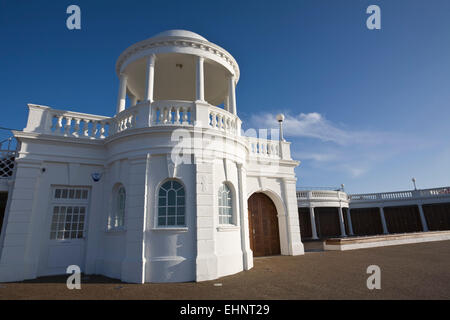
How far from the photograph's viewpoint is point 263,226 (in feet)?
40.3

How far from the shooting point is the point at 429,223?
24.1 metres

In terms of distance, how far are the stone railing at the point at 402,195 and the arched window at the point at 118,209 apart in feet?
82.4

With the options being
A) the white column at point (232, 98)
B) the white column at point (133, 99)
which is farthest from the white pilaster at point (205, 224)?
the white column at point (133, 99)

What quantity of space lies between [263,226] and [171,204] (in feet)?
19.9

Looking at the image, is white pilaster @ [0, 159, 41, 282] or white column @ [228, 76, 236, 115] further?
white column @ [228, 76, 236, 115]

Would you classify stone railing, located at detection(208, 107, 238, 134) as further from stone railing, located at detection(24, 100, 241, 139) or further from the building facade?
the building facade

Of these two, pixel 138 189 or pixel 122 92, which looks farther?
pixel 122 92

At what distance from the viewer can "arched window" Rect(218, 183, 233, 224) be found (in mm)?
8648

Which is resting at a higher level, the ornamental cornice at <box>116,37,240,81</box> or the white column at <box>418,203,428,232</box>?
the ornamental cornice at <box>116,37,240,81</box>

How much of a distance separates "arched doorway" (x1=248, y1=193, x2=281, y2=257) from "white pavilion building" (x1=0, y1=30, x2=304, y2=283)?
300 cm

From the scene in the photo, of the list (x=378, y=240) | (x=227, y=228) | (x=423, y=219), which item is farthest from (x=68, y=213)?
(x=423, y=219)

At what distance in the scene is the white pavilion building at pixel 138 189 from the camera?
24.6ft

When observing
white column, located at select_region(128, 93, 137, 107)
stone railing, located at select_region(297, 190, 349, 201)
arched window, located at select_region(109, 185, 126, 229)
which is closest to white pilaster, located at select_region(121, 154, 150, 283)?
arched window, located at select_region(109, 185, 126, 229)

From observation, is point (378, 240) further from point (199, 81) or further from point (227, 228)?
point (199, 81)
